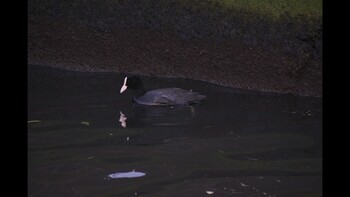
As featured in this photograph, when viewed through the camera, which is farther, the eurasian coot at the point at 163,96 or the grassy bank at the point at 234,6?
the grassy bank at the point at 234,6

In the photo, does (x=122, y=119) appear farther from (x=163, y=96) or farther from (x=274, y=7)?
(x=274, y=7)

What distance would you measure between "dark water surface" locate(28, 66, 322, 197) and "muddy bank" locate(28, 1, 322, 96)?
58 centimetres

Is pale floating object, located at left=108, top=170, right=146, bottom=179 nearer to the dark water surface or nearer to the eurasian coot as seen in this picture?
the dark water surface

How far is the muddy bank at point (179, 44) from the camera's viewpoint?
41.9 feet

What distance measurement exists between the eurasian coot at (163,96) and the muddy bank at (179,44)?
4.65 feet

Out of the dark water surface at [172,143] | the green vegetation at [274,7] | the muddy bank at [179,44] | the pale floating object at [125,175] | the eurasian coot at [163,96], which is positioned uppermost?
the green vegetation at [274,7]

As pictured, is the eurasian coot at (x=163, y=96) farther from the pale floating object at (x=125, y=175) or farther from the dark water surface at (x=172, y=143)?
the pale floating object at (x=125, y=175)

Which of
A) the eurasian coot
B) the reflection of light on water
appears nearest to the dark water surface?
the reflection of light on water

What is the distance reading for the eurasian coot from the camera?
11445 millimetres

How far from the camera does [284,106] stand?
11.3 m

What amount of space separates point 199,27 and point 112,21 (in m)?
2.01

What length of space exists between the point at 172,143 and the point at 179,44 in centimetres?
460

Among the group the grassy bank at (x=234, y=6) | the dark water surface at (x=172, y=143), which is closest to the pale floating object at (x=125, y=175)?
the dark water surface at (x=172, y=143)

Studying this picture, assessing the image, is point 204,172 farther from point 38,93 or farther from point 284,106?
point 38,93
